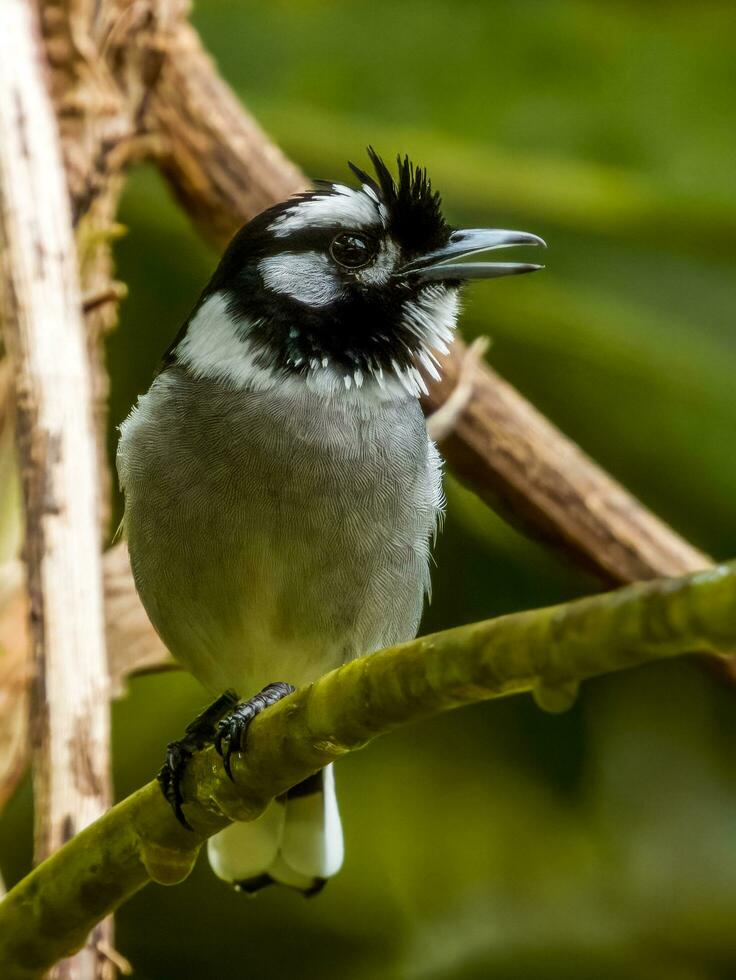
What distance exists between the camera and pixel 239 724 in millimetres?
2078

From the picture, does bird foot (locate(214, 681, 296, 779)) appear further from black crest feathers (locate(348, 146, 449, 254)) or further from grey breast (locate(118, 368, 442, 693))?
black crest feathers (locate(348, 146, 449, 254))

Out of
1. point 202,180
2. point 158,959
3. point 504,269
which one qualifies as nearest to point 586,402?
point 202,180

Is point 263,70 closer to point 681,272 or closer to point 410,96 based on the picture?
point 410,96

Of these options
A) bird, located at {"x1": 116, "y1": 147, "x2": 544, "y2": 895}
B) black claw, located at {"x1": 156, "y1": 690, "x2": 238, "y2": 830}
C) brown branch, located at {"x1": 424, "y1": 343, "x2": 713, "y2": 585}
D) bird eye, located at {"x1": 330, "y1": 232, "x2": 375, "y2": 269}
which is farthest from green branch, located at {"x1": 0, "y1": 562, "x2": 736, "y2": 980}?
brown branch, located at {"x1": 424, "y1": 343, "x2": 713, "y2": 585}

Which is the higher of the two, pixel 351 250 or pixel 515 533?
pixel 351 250

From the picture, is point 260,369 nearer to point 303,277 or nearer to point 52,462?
point 303,277

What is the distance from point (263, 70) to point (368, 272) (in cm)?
212

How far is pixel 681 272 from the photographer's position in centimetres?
454

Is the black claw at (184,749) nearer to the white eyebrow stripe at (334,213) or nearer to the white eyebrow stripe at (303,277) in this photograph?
the white eyebrow stripe at (303,277)

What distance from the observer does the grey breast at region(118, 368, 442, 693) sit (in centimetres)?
249

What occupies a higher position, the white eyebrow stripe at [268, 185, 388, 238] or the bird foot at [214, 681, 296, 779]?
the white eyebrow stripe at [268, 185, 388, 238]

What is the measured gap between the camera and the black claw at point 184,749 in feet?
6.27

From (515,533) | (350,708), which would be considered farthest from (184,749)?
(515,533)

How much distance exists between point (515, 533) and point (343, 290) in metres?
1.75
